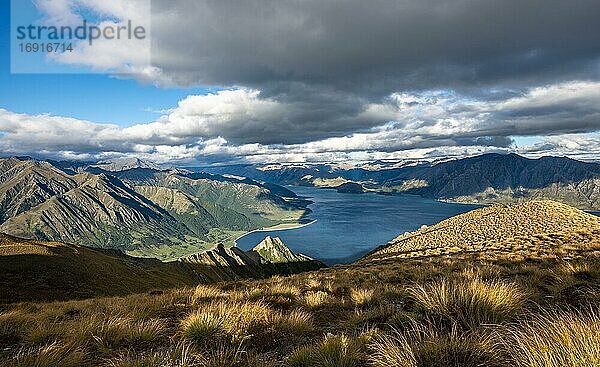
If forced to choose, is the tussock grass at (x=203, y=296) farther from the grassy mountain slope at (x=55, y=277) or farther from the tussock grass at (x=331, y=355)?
the grassy mountain slope at (x=55, y=277)

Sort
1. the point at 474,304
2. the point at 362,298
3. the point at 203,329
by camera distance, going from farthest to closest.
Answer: the point at 362,298, the point at 203,329, the point at 474,304

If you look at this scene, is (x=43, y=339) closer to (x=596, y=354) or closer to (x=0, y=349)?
(x=0, y=349)

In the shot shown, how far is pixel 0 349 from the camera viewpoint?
6.96 m

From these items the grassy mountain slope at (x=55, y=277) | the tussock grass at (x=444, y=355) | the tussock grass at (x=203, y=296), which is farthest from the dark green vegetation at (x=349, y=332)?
the grassy mountain slope at (x=55, y=277)

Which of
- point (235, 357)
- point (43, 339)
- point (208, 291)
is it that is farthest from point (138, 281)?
point (235, 357)

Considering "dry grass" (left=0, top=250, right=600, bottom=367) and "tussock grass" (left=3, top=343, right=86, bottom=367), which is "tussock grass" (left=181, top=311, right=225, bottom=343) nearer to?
"dry grass" (left=0, top=250, right=600, bottom=367)

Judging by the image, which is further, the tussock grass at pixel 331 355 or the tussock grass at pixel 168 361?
the tussock grass at pixel 168 361

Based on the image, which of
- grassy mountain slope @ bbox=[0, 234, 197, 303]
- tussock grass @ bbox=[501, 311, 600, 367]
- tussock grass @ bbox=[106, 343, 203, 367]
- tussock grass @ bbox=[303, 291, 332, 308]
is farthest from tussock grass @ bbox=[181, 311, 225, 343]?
grassy mountain slope @ bbox=[0, 234, 197, 303]

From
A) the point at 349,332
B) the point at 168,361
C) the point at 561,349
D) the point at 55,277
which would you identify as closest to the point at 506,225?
the point at 349,332

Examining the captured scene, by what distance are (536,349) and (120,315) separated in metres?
9.28

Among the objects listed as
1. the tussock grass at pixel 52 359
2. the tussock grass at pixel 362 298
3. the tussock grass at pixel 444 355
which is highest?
the tussock grass at pixel 444 355

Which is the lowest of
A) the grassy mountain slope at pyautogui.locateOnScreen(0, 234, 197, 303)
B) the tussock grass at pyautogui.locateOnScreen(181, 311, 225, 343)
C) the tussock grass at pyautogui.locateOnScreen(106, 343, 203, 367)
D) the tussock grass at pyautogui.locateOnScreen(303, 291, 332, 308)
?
the grassy mountain slope at pyautogui.locateOnScreen(0, 234, 197, 303)

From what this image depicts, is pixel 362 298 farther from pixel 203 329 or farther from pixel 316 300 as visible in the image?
pixel 203 329

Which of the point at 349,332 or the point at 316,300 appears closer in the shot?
the point at 349,332
